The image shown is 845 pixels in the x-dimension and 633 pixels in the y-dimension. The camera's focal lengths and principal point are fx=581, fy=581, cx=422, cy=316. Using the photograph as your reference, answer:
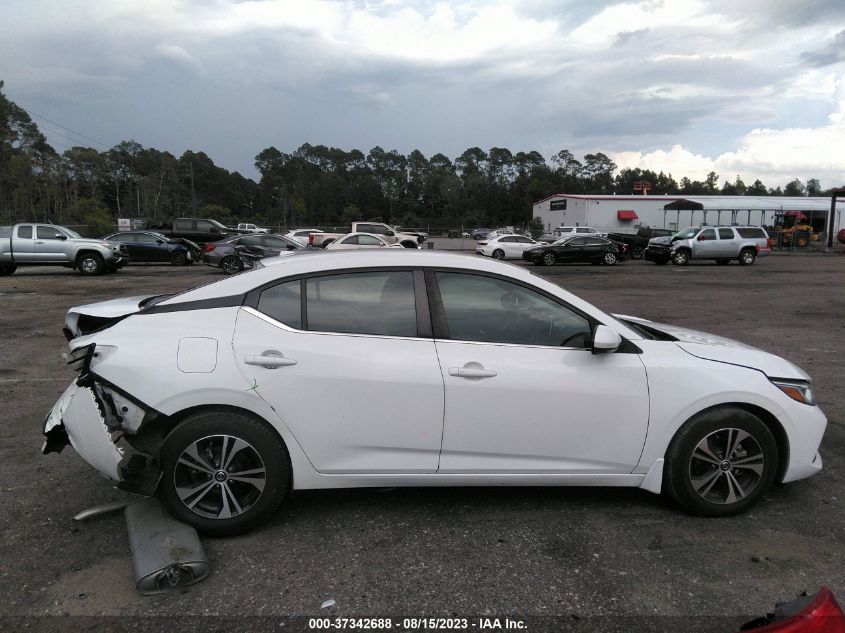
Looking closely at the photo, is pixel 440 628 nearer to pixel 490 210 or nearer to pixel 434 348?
pixel 434 348

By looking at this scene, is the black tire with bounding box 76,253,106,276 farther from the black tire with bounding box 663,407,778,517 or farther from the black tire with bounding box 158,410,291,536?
the black tire with bounding box 663,407,778,517

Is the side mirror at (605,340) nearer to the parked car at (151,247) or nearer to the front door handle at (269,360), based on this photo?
the front door handle at (269,360)

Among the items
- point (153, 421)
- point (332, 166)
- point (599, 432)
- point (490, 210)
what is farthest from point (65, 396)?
point (332, 166)

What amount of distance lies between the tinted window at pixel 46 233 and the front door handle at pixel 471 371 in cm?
2083

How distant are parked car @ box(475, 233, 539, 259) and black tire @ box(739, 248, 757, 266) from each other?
32.7ft

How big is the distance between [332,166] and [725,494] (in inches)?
5926

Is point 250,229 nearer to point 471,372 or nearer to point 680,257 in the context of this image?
point 680,257

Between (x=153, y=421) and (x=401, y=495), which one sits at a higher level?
(x=153, y=421)

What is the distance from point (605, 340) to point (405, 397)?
1139mm

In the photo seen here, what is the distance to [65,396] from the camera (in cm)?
337

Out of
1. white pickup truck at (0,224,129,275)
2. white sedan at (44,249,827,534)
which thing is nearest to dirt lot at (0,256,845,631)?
white sedan at (44,249,827,534)

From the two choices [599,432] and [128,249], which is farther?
[128,249]

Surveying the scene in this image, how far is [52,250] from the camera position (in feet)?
63.8

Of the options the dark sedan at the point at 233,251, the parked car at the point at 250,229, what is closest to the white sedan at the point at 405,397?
the dark sedan at the point at 233,251
